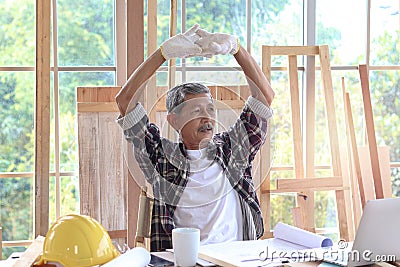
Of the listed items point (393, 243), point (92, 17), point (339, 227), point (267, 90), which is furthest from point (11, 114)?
Result: point (393, 243)

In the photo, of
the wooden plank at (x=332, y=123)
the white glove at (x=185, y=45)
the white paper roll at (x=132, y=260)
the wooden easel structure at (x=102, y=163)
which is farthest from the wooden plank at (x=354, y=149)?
the white paper roll at (x=132, y=260)

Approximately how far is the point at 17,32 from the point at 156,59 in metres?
1.21

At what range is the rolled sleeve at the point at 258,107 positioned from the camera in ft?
9.19

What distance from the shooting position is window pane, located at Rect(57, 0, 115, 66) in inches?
143

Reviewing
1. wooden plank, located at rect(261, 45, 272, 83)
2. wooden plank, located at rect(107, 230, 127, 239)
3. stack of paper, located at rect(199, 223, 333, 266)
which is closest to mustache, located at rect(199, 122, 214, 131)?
stack of paper, located at rect(199, 223, 333, 266)

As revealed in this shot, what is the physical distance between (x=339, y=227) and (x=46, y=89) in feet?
5.32

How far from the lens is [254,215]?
9.26 ft

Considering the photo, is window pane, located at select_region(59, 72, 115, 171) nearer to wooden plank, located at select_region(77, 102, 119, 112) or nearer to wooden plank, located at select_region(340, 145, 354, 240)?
wooden plank, located at select_region(77, 102, 119, 112)

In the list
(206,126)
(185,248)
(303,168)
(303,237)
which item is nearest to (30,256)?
(185,248)

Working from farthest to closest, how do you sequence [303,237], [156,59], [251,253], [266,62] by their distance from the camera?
[266,62], [156,59], [303,237], [251,253]

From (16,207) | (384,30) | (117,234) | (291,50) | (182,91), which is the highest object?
(384,30)

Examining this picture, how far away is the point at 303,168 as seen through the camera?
3.82m

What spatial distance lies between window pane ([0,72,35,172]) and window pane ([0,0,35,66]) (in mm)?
73

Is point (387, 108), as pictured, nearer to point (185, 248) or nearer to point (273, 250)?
point (273, 250)
